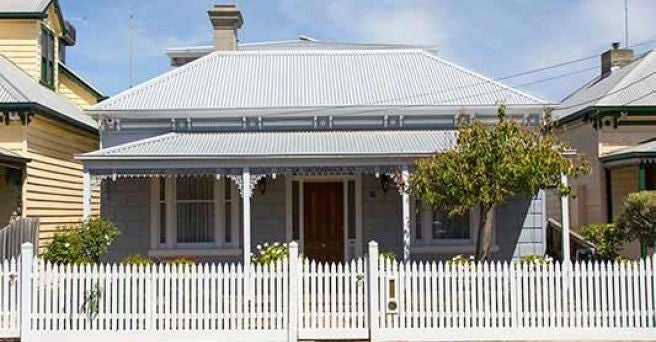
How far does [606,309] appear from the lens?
11.1 meters

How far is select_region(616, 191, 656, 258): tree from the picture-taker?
12453mm

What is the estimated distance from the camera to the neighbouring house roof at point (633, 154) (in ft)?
54.1

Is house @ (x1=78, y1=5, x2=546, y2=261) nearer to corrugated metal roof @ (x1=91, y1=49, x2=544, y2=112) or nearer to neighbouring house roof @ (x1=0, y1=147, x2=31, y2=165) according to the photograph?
corrugated metal roof @ (x1=91, y1=49, x2=544, y2=112)

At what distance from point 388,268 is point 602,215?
10.1 metres

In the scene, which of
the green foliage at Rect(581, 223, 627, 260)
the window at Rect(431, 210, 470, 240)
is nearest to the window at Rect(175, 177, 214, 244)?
the window at Rect(431, 210, 470, 240)

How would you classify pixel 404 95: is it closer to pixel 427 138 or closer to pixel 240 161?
pixel 427 138

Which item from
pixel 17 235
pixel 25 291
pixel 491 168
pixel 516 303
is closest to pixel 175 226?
pixel 17 235

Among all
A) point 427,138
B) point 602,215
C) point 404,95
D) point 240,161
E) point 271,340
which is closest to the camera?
point 271,340

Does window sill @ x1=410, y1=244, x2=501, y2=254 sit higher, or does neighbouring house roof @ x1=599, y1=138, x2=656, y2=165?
neighbouring house roof @ x1=599, y1=138, x2=656, y2=165

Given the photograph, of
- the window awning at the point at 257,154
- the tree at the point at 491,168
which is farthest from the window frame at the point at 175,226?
the tree at the point at 491,168

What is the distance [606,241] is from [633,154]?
242 cm

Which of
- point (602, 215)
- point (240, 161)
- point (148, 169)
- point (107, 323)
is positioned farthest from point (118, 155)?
point (602, 215)

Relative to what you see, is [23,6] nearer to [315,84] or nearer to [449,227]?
[315,84]

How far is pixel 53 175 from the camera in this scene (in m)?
18.2
